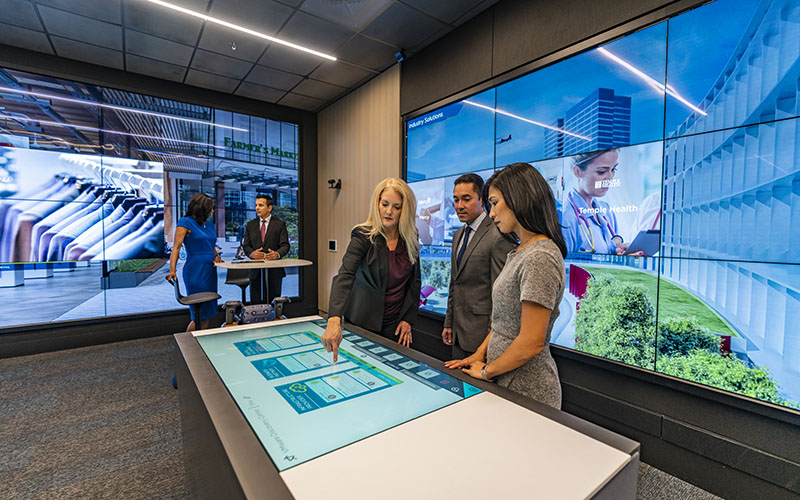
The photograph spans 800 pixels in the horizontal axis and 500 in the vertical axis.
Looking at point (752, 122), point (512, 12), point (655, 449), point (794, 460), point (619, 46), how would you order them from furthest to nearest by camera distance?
point (512, 12), point (619, 46), point (655, 449), point (752, 122), point (794, 460)

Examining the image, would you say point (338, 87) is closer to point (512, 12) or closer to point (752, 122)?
point (512, 12)

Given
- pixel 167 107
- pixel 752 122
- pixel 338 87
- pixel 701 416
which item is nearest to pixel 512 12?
pixel 752 122

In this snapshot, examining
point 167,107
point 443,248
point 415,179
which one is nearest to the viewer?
point 443,248

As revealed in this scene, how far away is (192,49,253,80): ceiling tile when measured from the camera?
3.98 meters

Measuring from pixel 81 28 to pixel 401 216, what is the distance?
13.0ft

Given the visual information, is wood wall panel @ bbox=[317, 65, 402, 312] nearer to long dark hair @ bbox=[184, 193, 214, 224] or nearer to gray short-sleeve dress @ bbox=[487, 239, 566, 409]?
long dark hair @ bbox=[184, 193, 214, 224]

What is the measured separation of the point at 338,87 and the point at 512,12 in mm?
2658

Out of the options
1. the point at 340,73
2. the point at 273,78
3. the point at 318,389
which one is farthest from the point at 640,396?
the point at 273,78

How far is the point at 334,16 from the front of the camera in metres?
3.24

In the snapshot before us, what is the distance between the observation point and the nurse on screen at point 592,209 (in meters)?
2.29

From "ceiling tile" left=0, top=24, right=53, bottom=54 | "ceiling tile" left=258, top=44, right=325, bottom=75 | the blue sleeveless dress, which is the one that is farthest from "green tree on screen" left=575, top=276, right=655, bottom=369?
"ceiling tile" left=0, top=24, right=53, bottom=54

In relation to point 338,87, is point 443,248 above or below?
below

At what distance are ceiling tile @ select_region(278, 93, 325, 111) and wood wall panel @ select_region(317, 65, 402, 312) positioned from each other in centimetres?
17

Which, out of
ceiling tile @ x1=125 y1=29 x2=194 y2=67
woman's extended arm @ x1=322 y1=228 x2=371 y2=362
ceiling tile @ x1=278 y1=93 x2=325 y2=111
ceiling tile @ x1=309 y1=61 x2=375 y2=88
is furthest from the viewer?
ceiling tile @ x1=278 y1=93 x2=325 y2=111
